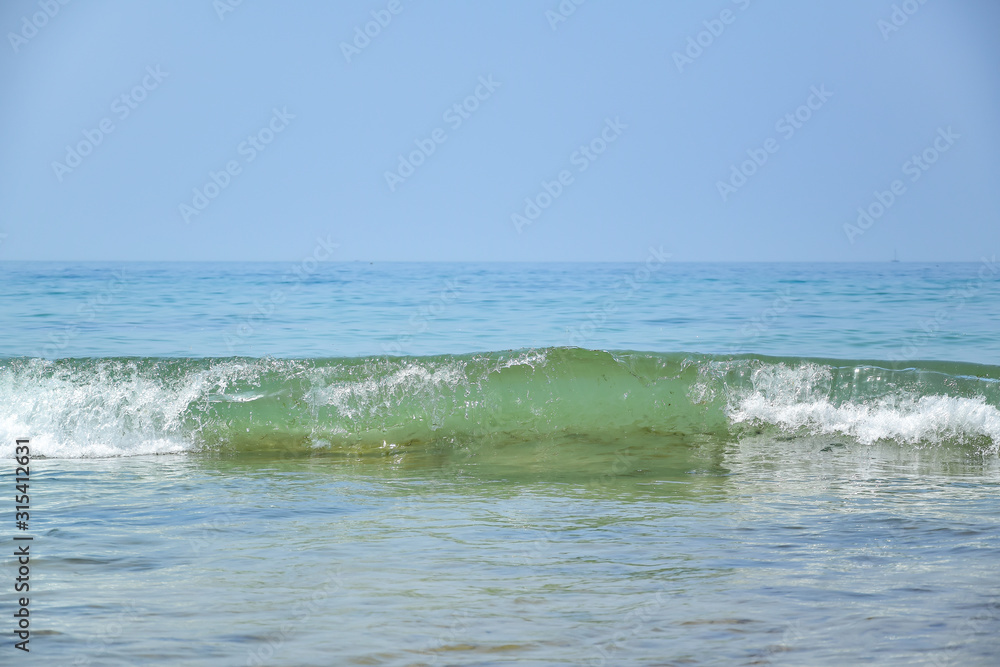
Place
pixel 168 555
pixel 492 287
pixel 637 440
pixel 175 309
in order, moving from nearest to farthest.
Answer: pixel 168 555, pixel 637 440, pixel 175 309, pixel 492 287

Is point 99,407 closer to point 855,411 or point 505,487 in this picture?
point 505,487

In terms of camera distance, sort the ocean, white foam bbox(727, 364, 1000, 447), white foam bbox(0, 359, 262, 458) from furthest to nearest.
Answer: white foam bbox(0, 359, 262, 458), white foam bbox(727, 364, 1000, 447), the ocean

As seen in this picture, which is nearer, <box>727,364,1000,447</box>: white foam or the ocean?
the ocean

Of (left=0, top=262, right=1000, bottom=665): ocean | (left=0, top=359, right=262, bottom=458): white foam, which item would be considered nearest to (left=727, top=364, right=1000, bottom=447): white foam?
(left=0, top=262, right=1000, bottom=665): ocean

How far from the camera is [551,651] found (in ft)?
10.3

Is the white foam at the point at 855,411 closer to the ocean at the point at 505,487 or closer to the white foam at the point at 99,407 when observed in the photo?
the ocean at the point at 505,487

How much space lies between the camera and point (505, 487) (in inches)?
254

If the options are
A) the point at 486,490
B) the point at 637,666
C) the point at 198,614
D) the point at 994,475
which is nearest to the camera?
the point at 637,666

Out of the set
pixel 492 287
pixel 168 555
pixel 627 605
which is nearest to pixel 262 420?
pixel 168 555

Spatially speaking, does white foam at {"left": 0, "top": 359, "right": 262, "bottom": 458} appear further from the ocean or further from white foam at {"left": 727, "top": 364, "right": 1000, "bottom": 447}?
white foam at {"left": 727, "top": 364, "right": 1000, "bottom": 447}

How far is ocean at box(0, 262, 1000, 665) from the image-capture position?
11.1 ft

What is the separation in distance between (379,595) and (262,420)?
585 centimetres

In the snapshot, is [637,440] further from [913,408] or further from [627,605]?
[627,605]

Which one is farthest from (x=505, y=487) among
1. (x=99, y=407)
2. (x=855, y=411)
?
(x=99, y=407)
